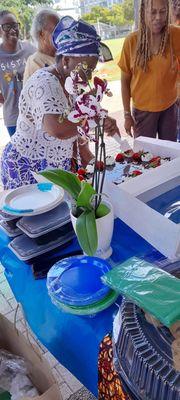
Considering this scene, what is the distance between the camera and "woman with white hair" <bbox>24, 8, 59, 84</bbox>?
197cm

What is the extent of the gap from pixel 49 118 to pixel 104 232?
47cm

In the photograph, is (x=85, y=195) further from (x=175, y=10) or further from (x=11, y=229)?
(x=175, y=10)

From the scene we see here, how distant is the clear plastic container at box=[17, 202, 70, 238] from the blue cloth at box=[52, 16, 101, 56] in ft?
1.60

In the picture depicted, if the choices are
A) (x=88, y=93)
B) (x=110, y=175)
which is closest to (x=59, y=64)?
(x=110, y=175)

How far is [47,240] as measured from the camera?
0.88 metres

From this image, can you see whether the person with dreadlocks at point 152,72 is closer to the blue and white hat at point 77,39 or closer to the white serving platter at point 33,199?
the blue and white hat at point 77,39

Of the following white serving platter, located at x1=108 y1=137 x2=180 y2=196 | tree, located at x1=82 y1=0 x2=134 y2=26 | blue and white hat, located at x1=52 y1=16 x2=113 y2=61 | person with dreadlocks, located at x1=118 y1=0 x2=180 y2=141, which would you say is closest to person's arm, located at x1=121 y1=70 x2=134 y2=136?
person with dreadlocks, located at x1=118 y1=0 x2=180 y2=141

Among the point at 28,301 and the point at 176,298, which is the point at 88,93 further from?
the point at 28,301

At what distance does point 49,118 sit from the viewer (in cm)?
108

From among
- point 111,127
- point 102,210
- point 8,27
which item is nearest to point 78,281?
point 102,210

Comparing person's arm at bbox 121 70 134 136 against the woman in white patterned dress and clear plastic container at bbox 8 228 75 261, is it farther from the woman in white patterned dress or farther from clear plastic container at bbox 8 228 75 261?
clear plastic container at bbox 8 228 75 261

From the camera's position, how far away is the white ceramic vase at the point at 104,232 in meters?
0.78

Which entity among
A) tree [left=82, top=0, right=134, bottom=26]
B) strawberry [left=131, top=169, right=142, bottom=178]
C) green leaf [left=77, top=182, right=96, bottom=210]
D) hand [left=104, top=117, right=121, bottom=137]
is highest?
tree [left=82, top=0, right=134, bottom=26]

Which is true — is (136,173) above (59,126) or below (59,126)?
below
